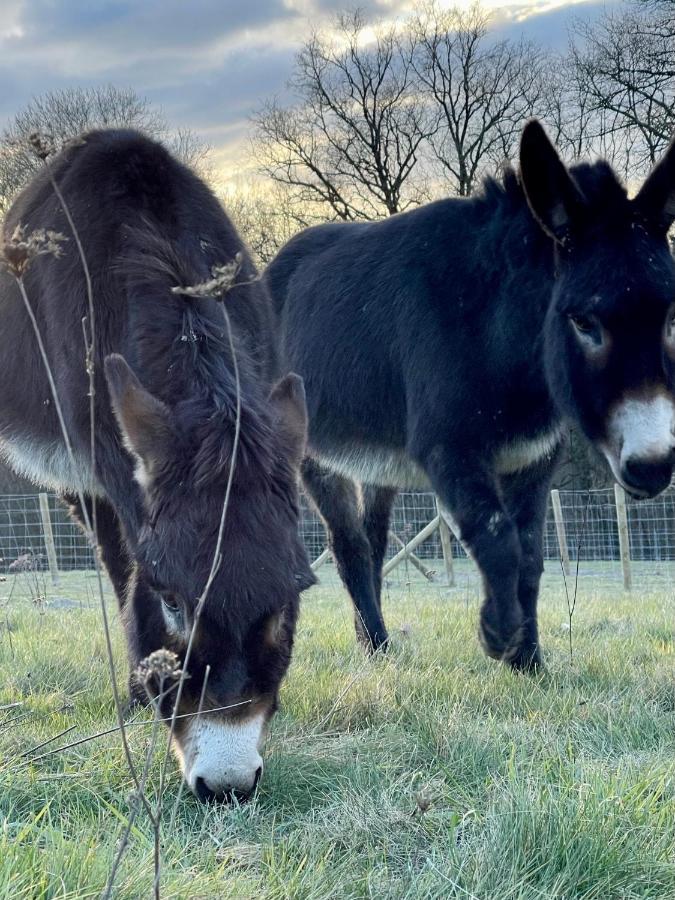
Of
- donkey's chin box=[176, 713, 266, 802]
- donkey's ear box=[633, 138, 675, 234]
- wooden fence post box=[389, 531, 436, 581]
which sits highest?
donkey's ear box=[633, 138, 675, 234]

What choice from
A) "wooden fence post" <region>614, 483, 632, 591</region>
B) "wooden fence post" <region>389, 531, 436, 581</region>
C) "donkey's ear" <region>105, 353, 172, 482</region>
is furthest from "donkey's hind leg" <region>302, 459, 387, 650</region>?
"wooden fence post" <region>614, 483, 632, 591</region>

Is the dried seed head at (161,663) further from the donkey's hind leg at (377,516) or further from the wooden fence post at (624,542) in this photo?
the wooden fence post at (624,542)

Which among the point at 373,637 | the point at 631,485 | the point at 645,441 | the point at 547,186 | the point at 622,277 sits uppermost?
the point at 547,186

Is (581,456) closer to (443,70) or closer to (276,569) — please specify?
(443,70)

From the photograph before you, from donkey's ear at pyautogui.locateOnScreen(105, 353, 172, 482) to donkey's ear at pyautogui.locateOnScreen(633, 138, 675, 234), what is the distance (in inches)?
98.0

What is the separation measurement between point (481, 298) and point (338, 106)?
20081 mm

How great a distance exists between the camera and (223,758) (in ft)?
7.30

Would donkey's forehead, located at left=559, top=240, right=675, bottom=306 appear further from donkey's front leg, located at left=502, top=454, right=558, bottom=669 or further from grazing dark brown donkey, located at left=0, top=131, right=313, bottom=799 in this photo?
grazing dark brown donkey, located at left=0, top=131, right=313, bottom=799

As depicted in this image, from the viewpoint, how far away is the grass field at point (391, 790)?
6.21 ft

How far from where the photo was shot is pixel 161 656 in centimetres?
165

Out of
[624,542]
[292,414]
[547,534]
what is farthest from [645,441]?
[547,534]

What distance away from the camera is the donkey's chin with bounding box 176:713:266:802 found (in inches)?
87.4

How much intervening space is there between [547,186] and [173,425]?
229cm

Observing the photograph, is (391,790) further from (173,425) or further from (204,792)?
(173,425)
